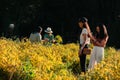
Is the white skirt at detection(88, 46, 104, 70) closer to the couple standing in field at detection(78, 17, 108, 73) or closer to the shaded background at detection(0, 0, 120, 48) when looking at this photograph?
the couple standing in field at detection(78, 17, 108, 73)

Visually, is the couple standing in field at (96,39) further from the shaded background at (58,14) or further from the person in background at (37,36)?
the shaded background at (58,14)

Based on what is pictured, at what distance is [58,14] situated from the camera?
111ft

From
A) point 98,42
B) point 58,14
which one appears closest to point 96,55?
point 98,42

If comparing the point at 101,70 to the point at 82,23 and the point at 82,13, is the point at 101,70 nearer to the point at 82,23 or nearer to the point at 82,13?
the point at 82,23

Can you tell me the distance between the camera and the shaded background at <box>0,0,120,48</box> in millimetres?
33219

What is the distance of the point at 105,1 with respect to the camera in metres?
33.7

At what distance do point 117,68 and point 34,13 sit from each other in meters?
24.6

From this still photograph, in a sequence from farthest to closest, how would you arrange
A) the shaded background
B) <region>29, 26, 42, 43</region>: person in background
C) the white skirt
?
the shaded background, <region>29, 26, 42, 43</region>: person in background, the white skirt

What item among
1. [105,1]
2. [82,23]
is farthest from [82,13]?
[82,23]

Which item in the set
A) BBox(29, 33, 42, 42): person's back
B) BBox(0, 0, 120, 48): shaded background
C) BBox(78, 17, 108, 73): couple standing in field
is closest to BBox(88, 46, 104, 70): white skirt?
BBox(78, 17, 108, 73): couple standing in field

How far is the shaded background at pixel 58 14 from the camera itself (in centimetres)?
3322

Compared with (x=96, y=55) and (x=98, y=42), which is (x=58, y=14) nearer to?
(x=96, y=55)

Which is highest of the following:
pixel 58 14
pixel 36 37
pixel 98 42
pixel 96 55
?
pixel 58 14

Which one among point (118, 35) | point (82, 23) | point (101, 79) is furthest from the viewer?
point (118, 35)
